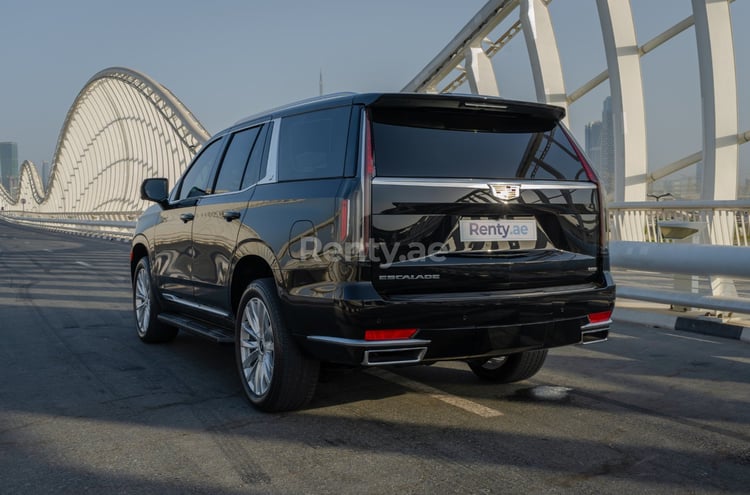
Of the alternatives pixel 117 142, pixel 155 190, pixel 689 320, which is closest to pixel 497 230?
pixel 155 190

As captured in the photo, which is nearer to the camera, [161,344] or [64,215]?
[161,344]

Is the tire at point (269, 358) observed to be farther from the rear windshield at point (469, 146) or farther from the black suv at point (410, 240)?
the rear windshield at point (469, 146)

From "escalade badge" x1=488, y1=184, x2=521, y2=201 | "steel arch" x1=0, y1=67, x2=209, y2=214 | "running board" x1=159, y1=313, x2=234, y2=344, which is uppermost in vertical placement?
"steel arch" x1=0, y1=67, x2=209, y2=214

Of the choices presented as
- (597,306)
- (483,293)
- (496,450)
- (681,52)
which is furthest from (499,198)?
(681,52)

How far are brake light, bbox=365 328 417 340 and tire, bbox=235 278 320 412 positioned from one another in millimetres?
599

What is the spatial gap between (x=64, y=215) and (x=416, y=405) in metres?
63.4

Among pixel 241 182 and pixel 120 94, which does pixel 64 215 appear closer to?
pixel 120 94

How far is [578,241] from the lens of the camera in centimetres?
441

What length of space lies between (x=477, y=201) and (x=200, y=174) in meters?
2.92

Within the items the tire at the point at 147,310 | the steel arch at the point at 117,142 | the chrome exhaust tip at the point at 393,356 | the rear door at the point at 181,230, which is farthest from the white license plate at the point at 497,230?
the steel arch at the point at 117,142

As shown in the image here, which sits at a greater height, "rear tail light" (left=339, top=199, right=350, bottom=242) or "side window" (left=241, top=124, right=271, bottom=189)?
"side window" (left=241, top=124, right=271, bottom=189)

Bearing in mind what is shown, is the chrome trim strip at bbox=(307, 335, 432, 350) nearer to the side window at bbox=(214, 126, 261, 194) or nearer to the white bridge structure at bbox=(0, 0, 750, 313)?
the side window at bbox=(214, 126, 261, 194)

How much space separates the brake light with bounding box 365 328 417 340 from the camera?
12.5ft

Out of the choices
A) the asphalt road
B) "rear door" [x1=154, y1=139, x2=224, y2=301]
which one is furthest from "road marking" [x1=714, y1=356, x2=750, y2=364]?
"rear door" [x1=154, y1=139, x2=224, y2=301]
